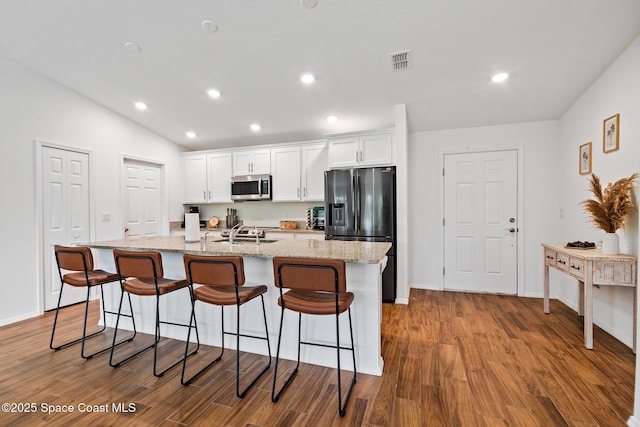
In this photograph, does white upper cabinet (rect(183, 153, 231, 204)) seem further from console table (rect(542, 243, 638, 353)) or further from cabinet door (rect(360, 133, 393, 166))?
console table (rect(542, 243, 638, 353))

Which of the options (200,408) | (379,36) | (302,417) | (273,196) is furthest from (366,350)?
(273,196)

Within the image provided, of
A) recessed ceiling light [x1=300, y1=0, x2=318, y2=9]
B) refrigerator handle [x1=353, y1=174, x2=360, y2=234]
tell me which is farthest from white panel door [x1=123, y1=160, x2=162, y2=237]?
recessed ceiling light [x1=300, y1=0, x2=318, y2=9]

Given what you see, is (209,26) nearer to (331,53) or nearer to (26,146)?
(331,53)

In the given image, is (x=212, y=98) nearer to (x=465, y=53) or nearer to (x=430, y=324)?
(x=465, y=53)

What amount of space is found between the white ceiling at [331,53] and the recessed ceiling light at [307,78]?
65 mm

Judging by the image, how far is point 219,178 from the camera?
17.3 feet

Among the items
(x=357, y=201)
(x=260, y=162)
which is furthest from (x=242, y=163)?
(x=357, y=201)

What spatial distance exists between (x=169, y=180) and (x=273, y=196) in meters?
1.97

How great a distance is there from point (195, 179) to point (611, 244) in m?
5.73

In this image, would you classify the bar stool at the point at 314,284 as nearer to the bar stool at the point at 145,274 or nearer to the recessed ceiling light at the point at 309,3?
the bar stool at the point at 145,274

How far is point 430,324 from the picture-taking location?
3.11 m

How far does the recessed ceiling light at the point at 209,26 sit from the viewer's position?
250 centimetres

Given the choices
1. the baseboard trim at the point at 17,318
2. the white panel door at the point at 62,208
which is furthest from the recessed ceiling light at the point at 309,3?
the baseboard trim at the point at 17,318

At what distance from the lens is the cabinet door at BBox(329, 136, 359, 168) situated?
13.5 ft
